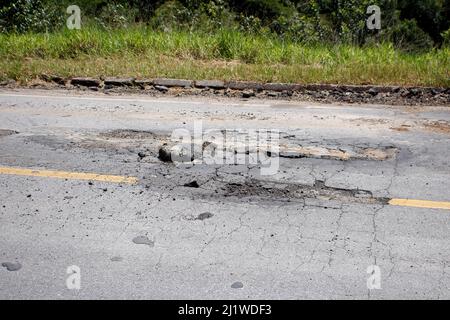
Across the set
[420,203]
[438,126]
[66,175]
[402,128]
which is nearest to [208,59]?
[402,128]

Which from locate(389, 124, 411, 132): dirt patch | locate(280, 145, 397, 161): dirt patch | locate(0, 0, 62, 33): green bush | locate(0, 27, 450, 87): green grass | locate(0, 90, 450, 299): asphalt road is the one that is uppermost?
locate(0, 0, 62, 33): green bush

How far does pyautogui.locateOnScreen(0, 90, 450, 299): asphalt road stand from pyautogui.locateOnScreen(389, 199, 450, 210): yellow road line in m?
0.02

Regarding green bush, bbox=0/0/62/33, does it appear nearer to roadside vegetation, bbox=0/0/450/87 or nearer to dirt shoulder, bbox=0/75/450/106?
roadside vegetation, bbox=0/0/450/87

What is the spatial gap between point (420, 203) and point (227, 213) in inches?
72.2

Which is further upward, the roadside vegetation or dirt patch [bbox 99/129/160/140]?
the roadside vegetation

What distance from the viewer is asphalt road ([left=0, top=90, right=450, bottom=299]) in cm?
379

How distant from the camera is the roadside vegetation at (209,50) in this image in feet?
32.0

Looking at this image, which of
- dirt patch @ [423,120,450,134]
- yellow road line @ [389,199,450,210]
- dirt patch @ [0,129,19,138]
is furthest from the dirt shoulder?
yellow road line @ [389,199,450,210]

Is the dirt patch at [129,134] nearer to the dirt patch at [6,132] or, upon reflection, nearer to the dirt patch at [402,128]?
the dirt patch at [6,132]

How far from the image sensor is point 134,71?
1023 centimetres

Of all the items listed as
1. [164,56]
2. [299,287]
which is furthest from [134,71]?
[299,287]

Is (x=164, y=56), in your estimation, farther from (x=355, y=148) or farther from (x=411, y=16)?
(x=411, y=16)

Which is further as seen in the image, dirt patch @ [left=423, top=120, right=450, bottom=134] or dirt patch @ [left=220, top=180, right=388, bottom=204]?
Answer: dirt patch @ [left=423, top=120, right=450, bottom=134]
